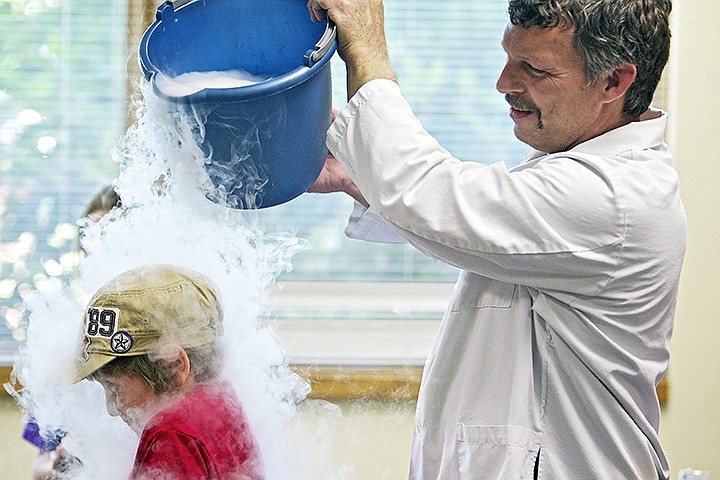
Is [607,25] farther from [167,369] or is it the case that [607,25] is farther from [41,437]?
[41,437]

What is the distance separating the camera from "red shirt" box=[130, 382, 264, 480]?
3.67 feet

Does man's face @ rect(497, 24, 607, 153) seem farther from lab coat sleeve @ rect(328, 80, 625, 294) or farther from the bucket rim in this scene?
the bucket rim

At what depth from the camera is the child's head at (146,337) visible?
3.88ft

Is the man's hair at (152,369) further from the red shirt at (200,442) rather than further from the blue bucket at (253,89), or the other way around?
the blue bucket at (253,89)

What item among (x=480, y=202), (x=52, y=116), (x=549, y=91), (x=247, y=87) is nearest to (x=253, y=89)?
(x=247, y=87)

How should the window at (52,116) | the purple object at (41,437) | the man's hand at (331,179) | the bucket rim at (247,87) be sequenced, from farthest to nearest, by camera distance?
the window at (52,116), the man's hand at (331,179), the purple object at (41,437), the bucket rim at (247,87)

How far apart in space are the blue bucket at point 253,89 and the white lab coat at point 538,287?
0.06m

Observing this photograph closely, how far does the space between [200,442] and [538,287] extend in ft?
1.52

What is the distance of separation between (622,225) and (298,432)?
0.65 metres

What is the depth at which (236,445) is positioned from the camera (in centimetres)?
120

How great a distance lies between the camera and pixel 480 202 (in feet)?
3.67

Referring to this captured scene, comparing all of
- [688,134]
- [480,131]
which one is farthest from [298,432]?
[688,134]

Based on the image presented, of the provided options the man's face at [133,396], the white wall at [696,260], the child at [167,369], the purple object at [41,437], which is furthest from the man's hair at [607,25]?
the white wall at [696,260]

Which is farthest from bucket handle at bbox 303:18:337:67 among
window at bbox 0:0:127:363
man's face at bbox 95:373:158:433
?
window at bbox 0:0:127:363
